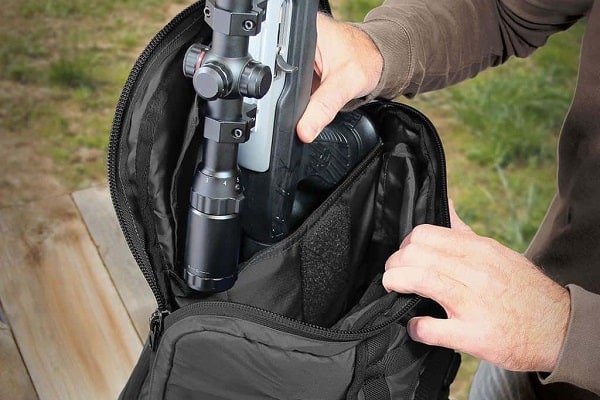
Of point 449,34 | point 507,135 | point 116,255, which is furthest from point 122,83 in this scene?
point 449,34

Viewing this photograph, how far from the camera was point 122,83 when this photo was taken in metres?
2.30

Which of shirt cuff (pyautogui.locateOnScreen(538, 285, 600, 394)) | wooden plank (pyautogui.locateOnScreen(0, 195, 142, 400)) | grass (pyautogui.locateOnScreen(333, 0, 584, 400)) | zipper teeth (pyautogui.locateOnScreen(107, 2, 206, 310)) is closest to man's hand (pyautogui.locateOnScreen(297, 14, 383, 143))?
zipper teeth (pyautogui.locateOnScreen(107, 2, 206, 310))

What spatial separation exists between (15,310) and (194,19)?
34.9 inches

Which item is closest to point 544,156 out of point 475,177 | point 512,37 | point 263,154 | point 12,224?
point 475,177

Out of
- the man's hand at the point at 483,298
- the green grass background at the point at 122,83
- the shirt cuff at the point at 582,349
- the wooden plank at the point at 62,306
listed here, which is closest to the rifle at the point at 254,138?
the man's hand at the point at 483,298

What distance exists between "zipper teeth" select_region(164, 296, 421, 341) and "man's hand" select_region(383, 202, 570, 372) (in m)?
0.05

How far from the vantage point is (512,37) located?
3.64 feet

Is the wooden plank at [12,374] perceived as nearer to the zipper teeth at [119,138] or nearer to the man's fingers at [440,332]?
the zipper teeth at [119,138]

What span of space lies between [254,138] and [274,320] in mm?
191

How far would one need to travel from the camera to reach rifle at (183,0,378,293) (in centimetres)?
75

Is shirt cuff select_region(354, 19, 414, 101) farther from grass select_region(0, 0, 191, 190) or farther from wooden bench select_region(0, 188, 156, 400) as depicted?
grass select_region(0, 0, 191, 190)

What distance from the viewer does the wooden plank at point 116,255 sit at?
1532 mm

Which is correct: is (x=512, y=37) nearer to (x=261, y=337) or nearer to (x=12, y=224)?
(x=261, y=337)

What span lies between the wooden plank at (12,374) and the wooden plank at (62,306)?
11mm
